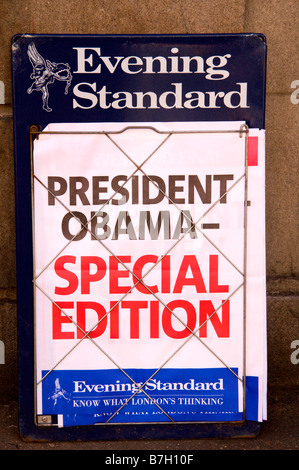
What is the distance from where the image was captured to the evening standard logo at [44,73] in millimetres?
2119

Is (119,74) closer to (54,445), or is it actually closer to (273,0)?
(273,0)

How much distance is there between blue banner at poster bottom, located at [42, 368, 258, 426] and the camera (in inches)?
88.4

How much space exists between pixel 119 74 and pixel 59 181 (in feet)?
1.57

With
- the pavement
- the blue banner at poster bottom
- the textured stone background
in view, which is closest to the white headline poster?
the blue banner at poster bottom

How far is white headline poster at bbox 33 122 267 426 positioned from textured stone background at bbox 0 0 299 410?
45 centimetres

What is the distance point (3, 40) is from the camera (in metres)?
2.46

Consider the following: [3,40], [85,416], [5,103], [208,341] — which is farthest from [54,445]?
[3,40]
